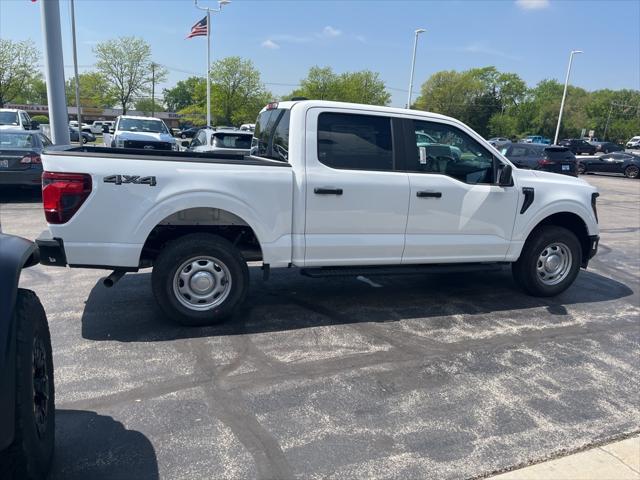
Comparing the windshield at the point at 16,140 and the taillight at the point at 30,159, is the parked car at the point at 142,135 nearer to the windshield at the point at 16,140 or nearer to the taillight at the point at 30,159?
the windshield at the point at 16,140

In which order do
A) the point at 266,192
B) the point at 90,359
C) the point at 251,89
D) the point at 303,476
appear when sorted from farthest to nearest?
the point at 251,89 < the point at 266,192 < the point at 90,359 < the point at 303,476

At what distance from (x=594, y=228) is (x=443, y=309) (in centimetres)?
216

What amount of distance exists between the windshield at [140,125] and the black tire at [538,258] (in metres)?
15.2

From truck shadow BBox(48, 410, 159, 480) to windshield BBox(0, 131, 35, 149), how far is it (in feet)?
30.5

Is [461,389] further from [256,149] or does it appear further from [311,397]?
[256,149]

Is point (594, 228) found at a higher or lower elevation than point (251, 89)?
lower

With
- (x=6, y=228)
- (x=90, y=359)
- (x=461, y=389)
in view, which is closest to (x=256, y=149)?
(x=90, y=359)

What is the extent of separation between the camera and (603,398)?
3664mm

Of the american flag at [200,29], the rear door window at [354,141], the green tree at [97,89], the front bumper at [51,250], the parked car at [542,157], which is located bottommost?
the front bumper at [51,250]

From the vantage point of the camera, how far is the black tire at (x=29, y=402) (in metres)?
2.12

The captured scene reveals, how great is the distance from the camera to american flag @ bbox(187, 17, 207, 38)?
28.1 meters

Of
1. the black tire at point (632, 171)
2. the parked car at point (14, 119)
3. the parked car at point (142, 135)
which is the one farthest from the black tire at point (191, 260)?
the black tire at point (632, 171)

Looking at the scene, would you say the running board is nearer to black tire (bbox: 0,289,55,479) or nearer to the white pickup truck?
the white pickup truck

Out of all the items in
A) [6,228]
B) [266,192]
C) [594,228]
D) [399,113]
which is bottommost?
[6,228]
